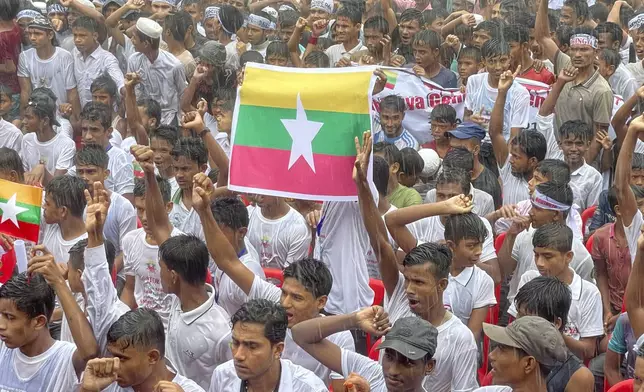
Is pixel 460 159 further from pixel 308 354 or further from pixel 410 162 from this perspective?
pixel 308 354

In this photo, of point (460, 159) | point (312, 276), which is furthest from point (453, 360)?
point (460, 159)

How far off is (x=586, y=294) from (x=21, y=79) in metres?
7.19

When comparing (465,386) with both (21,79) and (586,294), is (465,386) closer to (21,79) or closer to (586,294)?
(586,294)

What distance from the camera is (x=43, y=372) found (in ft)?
19.9

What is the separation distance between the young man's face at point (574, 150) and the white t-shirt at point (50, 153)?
425 centimetres

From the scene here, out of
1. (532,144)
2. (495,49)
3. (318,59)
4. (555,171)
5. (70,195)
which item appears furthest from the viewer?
(318,59)

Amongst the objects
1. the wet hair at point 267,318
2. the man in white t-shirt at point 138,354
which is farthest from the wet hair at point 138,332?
the wet hair at point 267,318

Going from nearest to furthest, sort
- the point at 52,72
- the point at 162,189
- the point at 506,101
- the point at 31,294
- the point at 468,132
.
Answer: the point at 31,294
the point at 162,189
the point at 468,132
the point at 506,101
the point at 52,72

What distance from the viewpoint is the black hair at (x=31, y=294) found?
6133 mm

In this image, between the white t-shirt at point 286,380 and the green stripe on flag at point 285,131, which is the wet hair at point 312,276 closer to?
the white t-shirt at point 286,380

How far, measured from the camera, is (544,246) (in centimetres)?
719

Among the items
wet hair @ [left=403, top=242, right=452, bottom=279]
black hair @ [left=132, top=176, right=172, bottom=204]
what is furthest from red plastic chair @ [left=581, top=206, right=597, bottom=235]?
black hair @ [left=132, top=176, right=172, bottom=204]

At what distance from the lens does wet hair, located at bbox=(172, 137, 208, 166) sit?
8.82m

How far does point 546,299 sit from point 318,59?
5.99 metres
